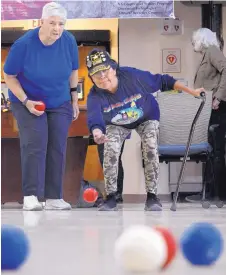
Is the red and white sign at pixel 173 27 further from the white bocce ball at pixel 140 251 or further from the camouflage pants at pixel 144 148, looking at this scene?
the white bocce ball at pixel 140 251

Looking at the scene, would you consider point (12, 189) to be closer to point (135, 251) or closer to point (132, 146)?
point (132, 146)

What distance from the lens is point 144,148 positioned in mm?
3871

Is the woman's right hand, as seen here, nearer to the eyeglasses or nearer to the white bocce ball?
the eyeglasses

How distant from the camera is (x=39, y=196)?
411 cm

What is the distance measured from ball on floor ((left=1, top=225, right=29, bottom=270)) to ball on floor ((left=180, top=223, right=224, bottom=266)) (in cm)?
Answer: 35

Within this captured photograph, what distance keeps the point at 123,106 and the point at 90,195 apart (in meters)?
0.93

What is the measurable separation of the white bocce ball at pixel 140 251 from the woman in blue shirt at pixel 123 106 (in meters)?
2.46

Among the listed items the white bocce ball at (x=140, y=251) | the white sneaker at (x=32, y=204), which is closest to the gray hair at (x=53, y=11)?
the white sneaker at (x=32, y=204)

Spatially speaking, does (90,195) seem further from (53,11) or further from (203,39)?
(203,39)

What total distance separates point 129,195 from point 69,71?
2.44m

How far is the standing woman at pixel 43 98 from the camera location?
3.79 metres

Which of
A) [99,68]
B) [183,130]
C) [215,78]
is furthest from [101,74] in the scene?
[215,78]

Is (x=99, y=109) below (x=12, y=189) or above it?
above

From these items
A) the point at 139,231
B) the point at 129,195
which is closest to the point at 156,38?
the point at 129,195
